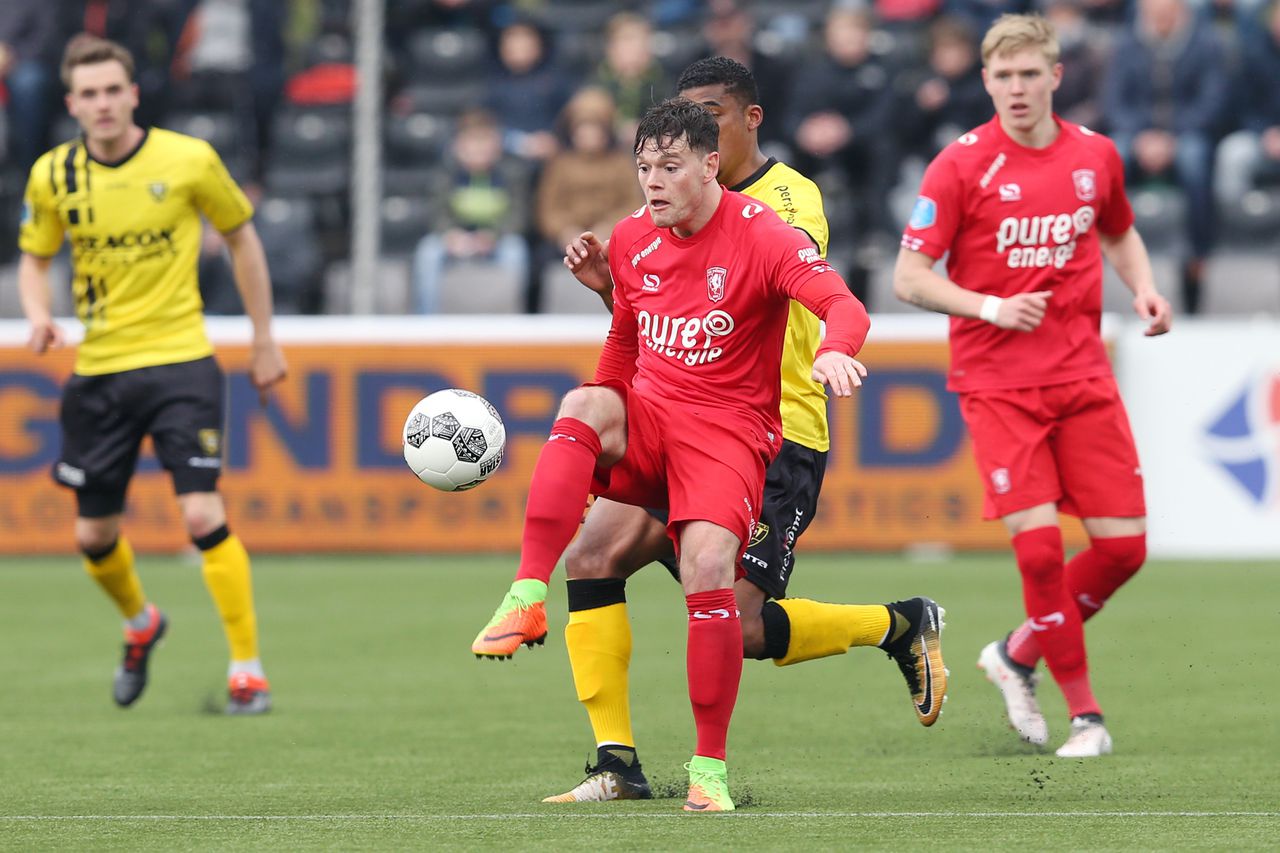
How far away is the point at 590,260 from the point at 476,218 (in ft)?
30.9

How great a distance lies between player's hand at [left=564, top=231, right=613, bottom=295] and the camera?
5.89 m

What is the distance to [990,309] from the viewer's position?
6.69 meters

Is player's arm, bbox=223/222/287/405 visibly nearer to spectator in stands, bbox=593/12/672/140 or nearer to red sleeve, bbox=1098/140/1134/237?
red sleeve, bbox=1098/140/1134/237

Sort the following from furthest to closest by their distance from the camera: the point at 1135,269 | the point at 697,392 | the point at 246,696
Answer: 1. the point at 246,696
2. the point at 1135,269
3. the point at 697,392

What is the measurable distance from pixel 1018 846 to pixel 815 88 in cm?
1098

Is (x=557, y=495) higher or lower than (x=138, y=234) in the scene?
lower

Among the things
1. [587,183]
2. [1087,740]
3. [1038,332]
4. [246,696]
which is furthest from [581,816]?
[587,183]

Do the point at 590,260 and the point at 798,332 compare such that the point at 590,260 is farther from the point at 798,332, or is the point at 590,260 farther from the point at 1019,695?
the point at 1019,695

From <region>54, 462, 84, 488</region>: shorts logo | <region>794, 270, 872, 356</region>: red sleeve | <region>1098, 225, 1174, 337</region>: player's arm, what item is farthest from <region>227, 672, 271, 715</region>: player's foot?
<region>1098, 225, 1174, 337</region>: player's arm

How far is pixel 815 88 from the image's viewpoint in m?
15.3

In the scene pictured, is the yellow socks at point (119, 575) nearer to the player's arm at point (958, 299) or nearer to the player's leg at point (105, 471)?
the player's leg at point (105, 471)

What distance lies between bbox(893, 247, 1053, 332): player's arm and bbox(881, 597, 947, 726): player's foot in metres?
0.97

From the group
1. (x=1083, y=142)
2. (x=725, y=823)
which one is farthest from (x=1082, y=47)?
(x=725, y=823)

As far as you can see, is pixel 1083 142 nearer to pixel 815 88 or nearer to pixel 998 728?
pixel 998 728
